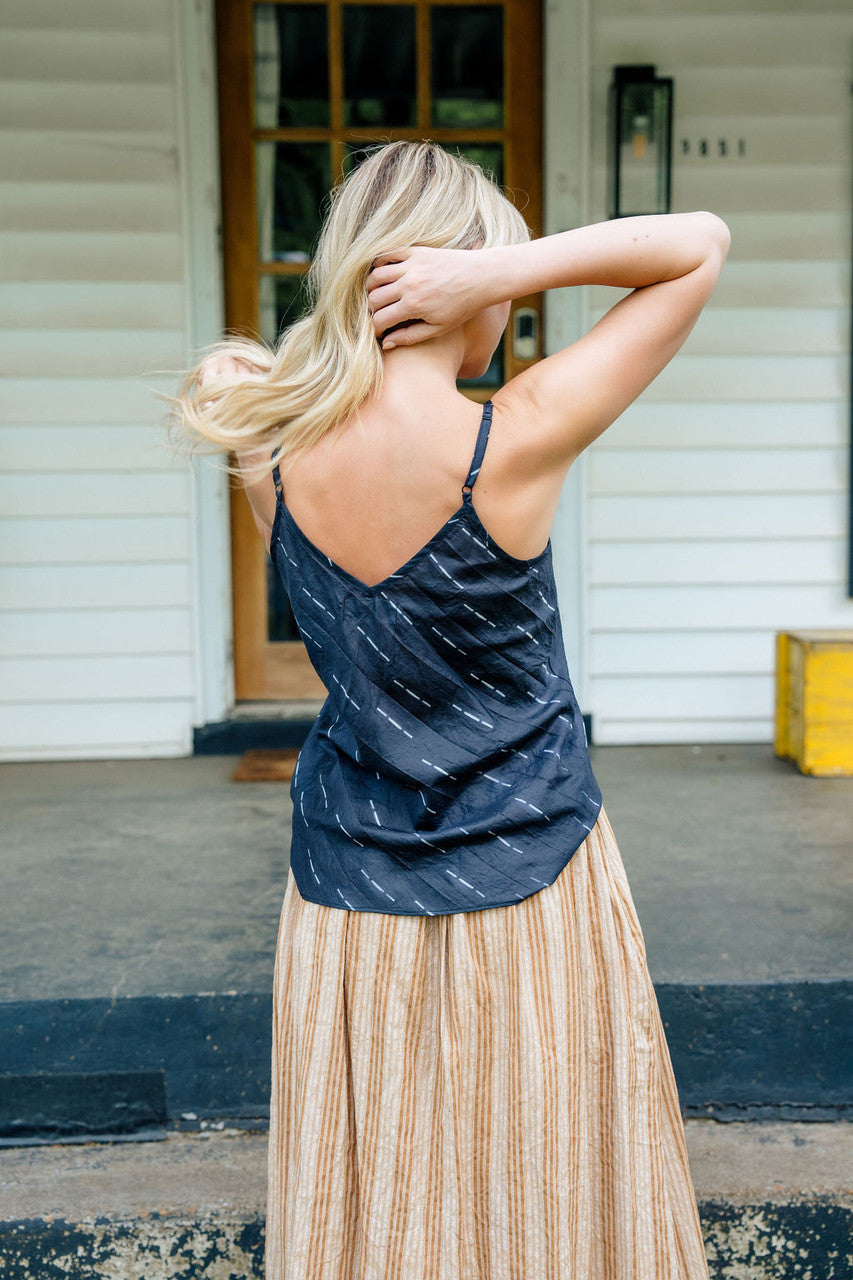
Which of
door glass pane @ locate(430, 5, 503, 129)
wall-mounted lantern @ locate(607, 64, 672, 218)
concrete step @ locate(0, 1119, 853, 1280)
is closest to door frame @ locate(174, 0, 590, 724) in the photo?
wall-mounted lantern @ locate(607, 64, 672, 218)

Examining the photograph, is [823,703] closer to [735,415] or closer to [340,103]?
→ [735,415]

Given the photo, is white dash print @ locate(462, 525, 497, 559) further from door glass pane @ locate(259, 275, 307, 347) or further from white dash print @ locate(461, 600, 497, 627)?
door glass pane @ locate(259, 275, 307, 347)

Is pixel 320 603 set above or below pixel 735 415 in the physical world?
below

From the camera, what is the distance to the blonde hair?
1155 mm

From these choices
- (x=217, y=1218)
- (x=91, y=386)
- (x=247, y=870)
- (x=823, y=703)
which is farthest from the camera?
(x=91, y=386)

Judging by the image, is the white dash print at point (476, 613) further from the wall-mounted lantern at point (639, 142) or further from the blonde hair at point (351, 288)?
the wall-mounted lantern at point (639, 142)

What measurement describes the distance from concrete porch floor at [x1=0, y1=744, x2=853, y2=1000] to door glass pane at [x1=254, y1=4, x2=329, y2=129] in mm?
2430

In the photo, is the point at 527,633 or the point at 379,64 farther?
the point at 379,64

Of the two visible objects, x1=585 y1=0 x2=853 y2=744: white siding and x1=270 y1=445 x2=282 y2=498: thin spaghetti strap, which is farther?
x1=585 y1=0 x2=853 y2=744: white siding

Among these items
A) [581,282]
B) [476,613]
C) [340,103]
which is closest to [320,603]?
[476,613]

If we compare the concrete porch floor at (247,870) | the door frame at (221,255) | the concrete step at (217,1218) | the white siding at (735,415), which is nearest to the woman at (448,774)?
the concrete step at (217,1218)

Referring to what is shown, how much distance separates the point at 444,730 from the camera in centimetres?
122

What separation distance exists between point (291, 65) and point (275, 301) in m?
0.84

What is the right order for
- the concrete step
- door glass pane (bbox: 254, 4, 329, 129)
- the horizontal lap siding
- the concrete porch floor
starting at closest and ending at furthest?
1. the concrete step
2. the concrete porch floor
3. the horizontal lap siding
4. door glass pane (bbox: 254, 4, 329, 129)
